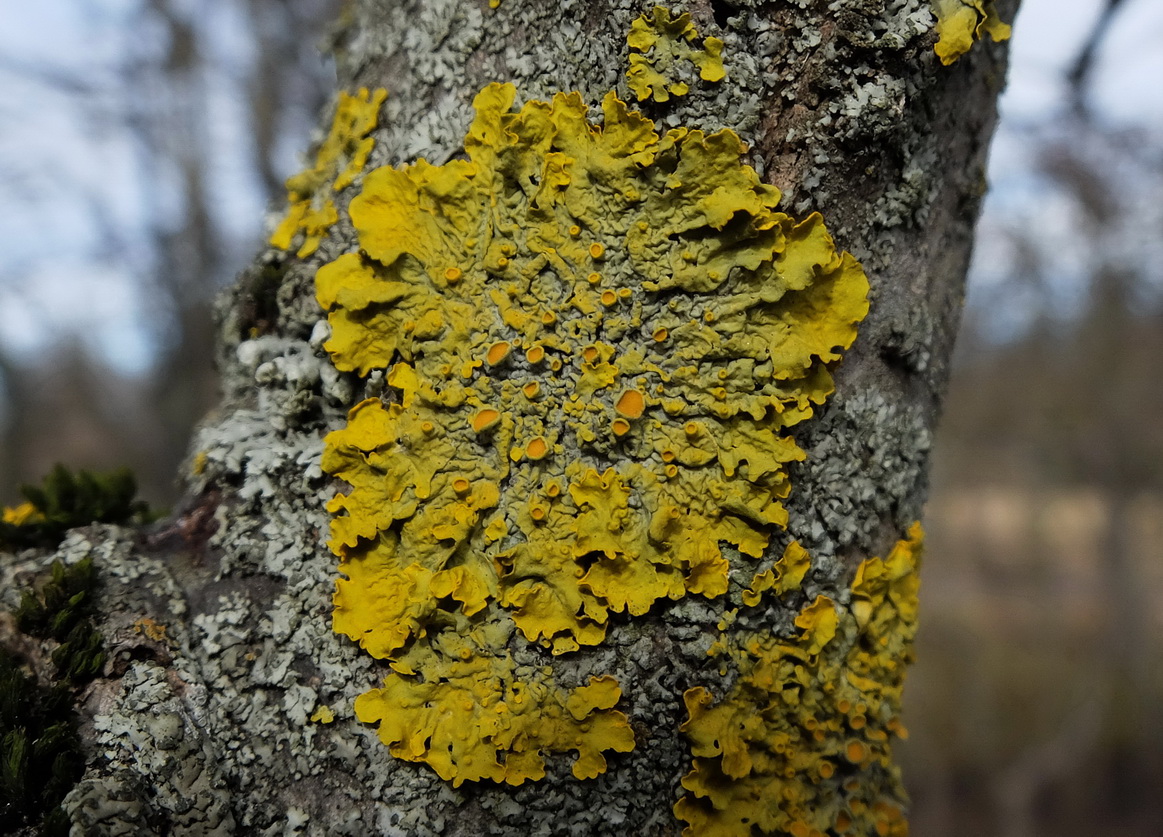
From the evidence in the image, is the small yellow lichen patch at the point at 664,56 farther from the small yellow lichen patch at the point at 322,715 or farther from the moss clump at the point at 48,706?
the moss clump at the point at 48,706

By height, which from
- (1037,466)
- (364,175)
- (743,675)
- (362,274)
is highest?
(1037,466)

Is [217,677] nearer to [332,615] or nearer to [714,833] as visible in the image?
[332,615]

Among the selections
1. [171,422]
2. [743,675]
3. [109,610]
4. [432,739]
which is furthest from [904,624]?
[171,422]

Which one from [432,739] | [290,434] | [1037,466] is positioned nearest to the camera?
[432,739]

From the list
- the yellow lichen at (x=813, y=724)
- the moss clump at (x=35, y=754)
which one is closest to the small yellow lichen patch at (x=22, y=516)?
the moss clump at (x=35, y=754)

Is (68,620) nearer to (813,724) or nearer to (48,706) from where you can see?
(48,706)

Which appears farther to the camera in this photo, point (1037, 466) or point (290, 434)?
point (1037, 466)
